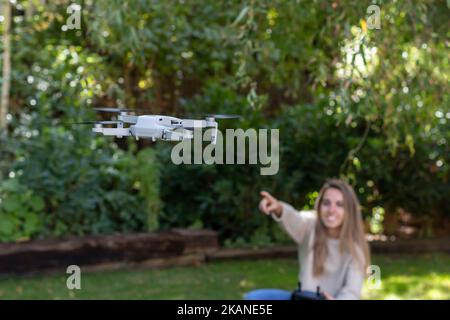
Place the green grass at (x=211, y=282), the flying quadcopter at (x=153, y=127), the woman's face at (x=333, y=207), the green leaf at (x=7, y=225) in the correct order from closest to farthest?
1. the flying quadcopter at (x=153, y=127)
2. the woman's face at (x=333, y=207)
3. the green grass at (x=211, y=282)
4. the green leaf at (x=7, y=225)

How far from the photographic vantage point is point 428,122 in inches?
178

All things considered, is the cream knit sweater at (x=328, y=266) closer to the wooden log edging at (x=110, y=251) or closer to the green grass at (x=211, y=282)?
the green grass at (x=211, y=282)

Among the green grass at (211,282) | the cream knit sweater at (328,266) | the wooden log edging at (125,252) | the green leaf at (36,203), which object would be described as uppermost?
the green leaf at (36,203)

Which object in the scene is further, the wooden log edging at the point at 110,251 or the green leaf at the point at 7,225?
the green leaf at the point at 7,225

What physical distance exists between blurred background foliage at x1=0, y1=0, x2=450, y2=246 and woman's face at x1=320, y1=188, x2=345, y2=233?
1.55m

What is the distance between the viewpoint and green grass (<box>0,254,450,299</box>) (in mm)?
5176

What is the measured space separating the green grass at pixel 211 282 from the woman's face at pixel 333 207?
193 centimetres

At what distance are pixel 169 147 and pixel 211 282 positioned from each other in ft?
6.32

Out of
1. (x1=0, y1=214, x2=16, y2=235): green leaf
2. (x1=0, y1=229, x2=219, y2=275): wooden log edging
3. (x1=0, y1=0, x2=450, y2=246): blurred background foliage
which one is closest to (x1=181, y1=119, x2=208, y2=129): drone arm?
(x1=0, y1=0, x2=450, y2=246): blurred background foliage

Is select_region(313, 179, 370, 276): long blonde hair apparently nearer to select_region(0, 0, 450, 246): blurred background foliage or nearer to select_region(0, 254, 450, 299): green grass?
select_region(0, 0, 450, 246): blurred background foliage

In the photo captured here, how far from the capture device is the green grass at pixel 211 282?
518cm

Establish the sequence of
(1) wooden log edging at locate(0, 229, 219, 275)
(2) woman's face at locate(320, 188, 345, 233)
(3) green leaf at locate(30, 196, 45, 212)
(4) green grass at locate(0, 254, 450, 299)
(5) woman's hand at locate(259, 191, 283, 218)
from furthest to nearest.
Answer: (3) green leaf at locate(30, 196, 45, 212), (1) wooden log edging at locate(0, 229, 219, 275), (4) green grass at locate(0, 254, 450, 299), (2) woman's face at locate(320, 188, 345, 233), (5) woman's hand at locate(259, 191, 283, 218)

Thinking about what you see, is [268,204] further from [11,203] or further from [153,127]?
[11,203]

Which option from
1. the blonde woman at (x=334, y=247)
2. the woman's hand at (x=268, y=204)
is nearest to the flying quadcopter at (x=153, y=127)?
the woman's hand at (x=268, y=204)
